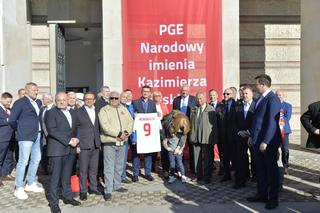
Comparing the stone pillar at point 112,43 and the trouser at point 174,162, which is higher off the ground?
the stone pillar at point 112,43

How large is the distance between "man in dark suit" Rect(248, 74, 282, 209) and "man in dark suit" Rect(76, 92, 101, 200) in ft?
8.72

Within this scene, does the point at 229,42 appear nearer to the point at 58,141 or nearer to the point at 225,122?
the point at 225,122

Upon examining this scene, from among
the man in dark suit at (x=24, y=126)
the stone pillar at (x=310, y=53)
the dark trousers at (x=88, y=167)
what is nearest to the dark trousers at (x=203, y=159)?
the dark trousers at (x=88, y=167)

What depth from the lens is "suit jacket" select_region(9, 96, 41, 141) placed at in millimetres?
6781

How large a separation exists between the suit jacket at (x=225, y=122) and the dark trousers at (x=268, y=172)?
4.43 feet

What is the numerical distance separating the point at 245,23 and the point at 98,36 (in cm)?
703

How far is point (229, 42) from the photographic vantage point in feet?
35.7

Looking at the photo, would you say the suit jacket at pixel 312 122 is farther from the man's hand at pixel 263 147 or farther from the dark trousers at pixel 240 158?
the dark trousers at pixel 240 158

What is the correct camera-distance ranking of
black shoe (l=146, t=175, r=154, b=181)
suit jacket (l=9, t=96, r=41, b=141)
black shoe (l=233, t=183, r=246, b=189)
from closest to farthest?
suit jacket (l=9, t=96, r=41, b=141)
black shoe (l=233, t=183, r=246, b=189)
black shoe (l=146, t=175, r=154, b=181)

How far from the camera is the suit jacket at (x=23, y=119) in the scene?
6.78 m

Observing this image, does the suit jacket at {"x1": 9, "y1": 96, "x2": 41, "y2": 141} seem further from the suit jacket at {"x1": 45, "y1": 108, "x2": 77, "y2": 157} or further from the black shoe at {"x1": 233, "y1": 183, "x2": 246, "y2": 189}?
the black shoe at {"x1": 233, "y1": 183, "x2": 246, "y2": 189}

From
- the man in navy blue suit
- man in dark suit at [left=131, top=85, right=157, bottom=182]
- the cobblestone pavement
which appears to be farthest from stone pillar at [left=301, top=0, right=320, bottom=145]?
man in dark suit at [left=131, top=85, right=157, bottom=182]

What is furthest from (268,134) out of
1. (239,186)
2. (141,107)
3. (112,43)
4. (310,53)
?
(310,53)

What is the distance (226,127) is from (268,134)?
1.96m
